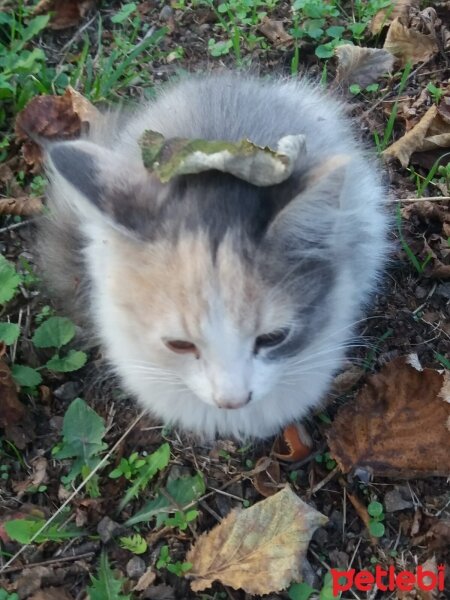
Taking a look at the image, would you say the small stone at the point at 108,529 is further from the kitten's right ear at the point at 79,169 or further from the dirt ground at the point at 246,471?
the kitten's right ear at the point at 79,169

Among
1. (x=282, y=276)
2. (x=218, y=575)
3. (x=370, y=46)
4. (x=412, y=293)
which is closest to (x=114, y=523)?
(x=218, y=575)

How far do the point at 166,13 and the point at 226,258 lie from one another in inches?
74.0

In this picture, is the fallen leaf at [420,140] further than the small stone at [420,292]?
Yes

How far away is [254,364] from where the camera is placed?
1.55 metres

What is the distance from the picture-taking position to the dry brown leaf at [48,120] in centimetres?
253

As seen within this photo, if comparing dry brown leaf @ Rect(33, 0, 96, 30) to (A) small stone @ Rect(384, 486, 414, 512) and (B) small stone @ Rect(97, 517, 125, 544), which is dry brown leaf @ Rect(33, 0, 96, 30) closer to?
(B) small stone @ Rect(97, 517, 125, 544)

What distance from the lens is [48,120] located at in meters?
2.55

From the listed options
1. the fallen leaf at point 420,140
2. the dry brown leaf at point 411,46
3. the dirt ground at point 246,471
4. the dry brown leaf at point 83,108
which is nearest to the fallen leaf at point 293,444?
the dirt ground at point 246,471

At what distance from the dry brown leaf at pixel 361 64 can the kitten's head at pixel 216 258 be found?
130 centimetres

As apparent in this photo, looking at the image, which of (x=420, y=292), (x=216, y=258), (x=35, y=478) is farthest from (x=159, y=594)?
(x=420, y=292)

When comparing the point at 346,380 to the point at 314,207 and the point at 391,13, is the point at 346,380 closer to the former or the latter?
the point at 314,207

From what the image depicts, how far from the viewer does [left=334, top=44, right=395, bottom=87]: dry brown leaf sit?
8.84 feet

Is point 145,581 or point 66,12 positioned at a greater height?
point 66,12

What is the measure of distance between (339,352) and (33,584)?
989 mm
